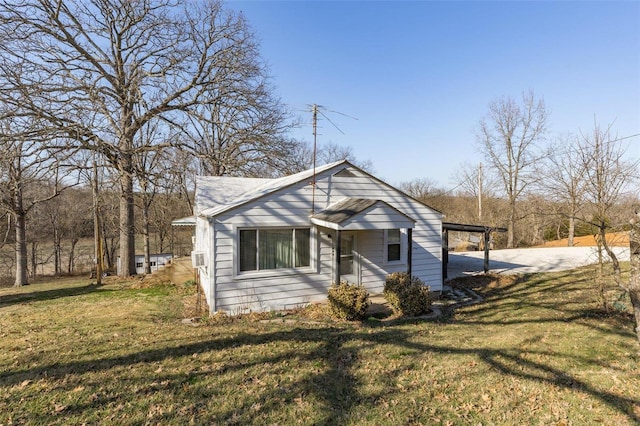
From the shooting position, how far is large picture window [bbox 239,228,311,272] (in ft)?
28.1

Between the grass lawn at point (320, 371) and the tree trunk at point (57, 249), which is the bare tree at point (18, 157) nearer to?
the grass lawn at point (320, 371)

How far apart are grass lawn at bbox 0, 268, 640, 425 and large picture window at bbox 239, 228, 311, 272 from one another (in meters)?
1.62

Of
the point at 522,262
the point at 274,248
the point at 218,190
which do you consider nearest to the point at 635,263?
the point at 274,248

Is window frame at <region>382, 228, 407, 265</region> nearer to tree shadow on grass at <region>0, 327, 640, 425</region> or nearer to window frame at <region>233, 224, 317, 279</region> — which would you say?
window frame at <region>233, 224, 317, 279</region>

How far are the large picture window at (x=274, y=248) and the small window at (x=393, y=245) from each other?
108 inches

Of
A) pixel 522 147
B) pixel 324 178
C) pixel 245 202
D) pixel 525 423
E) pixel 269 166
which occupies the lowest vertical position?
pixel 525 423

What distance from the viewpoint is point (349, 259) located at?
998 centimetres

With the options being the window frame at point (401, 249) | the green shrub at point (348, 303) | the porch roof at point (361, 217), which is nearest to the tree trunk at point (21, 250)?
the porch roof at point (361, 217)

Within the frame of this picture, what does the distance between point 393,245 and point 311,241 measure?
2884mm

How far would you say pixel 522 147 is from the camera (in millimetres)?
27000

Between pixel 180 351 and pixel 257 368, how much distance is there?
1572mm

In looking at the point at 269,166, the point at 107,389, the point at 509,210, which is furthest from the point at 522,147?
the point at 107,389

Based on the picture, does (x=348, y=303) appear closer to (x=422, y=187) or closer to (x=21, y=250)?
(x=21, y=250)

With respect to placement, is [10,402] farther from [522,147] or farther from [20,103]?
[522,147]
